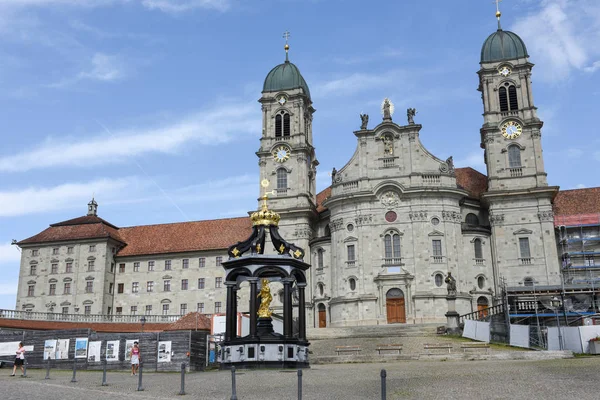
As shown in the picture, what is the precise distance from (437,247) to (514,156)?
11123mm

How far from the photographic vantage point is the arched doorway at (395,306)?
57.3 meters

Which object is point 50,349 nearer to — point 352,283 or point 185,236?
point 352,283

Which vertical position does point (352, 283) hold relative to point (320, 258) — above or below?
below

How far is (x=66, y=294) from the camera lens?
6900 centimetres

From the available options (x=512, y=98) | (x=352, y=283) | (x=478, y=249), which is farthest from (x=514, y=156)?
(x=352, y=283)

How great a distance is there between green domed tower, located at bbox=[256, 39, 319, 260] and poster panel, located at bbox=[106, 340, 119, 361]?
31.1 metres

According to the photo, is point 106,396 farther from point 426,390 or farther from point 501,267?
point 501,267

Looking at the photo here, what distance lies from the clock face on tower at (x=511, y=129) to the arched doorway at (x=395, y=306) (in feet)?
57.0

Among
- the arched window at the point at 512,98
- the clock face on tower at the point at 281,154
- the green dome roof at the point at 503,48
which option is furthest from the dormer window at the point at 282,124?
the arched window at the point at 512,98

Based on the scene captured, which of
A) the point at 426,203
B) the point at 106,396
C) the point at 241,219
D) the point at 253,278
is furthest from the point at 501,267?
the point at 106,396

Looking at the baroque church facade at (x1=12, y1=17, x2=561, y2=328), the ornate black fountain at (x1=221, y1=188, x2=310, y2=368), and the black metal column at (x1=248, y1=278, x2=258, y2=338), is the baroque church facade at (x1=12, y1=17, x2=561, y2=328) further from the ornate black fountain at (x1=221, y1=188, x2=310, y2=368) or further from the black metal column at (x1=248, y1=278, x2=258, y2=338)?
the black metal column at (x1=248, y1=278, x2=258, y2=338)

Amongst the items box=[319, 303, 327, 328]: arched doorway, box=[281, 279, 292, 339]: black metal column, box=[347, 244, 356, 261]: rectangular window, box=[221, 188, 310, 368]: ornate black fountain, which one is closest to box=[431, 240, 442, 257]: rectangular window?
box=[347, 244, 356, 261]: rectangular window

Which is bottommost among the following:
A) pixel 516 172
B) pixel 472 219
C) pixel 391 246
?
pixel 391 246

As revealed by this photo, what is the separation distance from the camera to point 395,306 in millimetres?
57562
